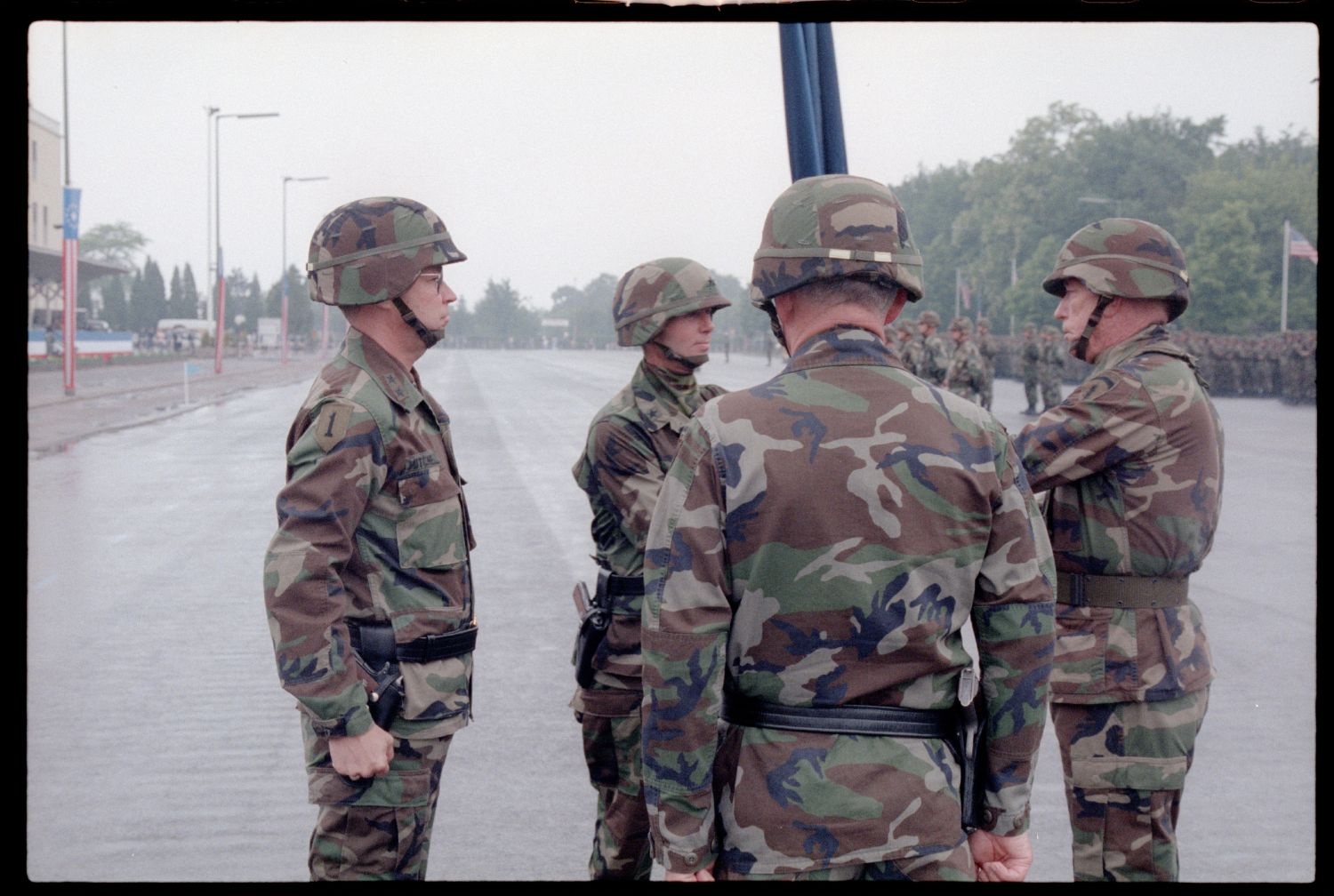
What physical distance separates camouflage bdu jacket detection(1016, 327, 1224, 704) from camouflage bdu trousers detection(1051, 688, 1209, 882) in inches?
2.4

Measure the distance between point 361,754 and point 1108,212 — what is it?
6451 centimetres

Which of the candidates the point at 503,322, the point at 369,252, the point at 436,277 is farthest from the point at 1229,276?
the point at 503,322

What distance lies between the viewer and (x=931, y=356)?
19.4 meters

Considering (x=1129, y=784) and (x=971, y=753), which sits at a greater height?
(x=971, y=753)

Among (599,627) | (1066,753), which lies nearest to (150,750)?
(599,627)

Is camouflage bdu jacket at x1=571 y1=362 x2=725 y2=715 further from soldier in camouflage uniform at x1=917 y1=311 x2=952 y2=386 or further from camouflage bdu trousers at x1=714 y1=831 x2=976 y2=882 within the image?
soldier in camouflage uniform at x1=917 y1=311 x2=952 y2=386

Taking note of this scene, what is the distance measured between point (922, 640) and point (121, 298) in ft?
383

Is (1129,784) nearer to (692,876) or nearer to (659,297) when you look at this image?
(692,876)

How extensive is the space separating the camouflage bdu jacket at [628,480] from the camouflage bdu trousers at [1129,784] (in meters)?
1.15

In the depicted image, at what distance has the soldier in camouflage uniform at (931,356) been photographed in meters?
19.2

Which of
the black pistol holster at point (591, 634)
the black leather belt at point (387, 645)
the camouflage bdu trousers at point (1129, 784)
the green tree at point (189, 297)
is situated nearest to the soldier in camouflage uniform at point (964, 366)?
the black pistol holster at point (591, 634)

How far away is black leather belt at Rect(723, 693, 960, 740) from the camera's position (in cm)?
224

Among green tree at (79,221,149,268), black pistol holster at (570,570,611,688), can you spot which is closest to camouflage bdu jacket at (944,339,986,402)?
black pistol holster at (570,570,611,688)

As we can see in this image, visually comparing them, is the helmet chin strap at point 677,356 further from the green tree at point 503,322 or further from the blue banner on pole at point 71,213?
the green tree at point 503,322
